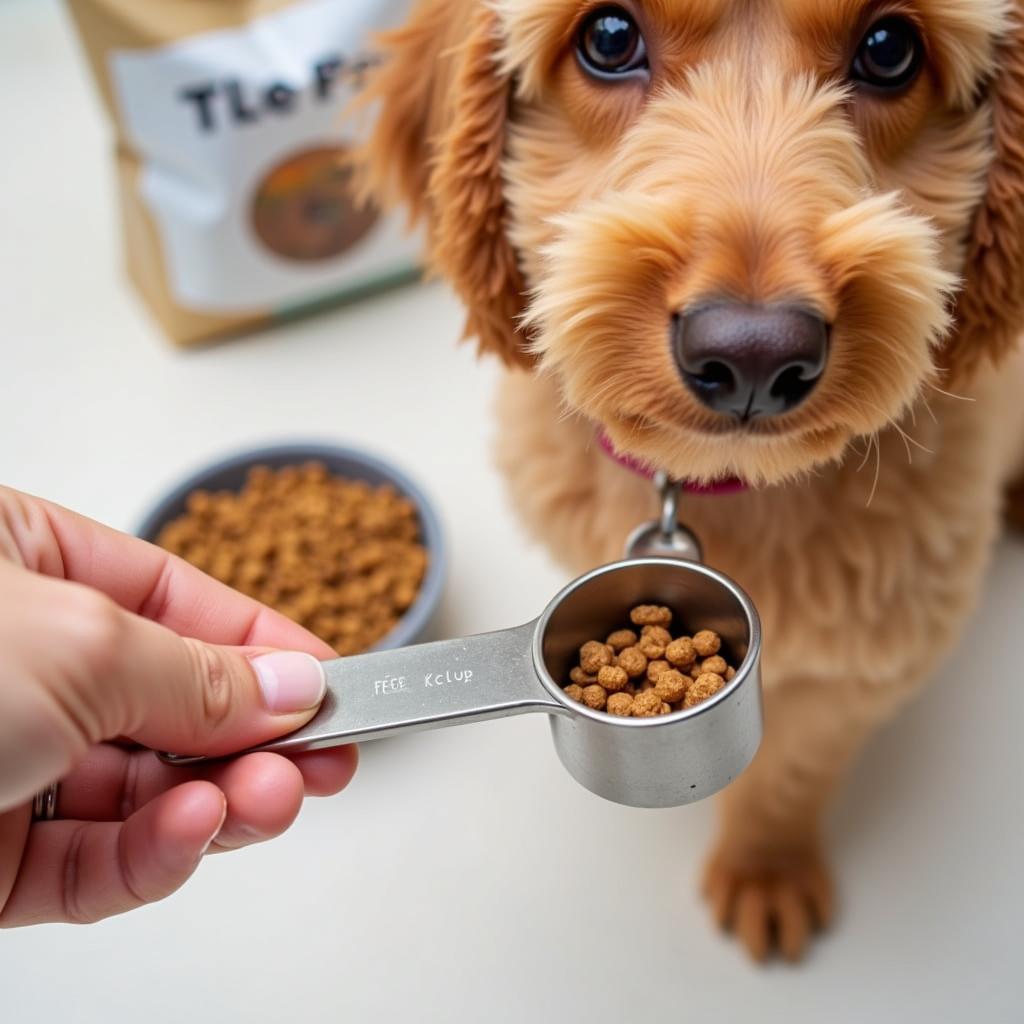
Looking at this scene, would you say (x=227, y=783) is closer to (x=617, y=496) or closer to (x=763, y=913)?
(x=617, y=496)

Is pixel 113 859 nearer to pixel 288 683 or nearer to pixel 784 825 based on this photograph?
pixel 288 683

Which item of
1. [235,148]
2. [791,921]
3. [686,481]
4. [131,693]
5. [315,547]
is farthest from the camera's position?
[235,148]

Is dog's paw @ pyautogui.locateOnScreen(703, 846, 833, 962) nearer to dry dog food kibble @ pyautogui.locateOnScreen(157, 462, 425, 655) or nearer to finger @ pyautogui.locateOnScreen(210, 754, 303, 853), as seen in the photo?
dry dog food kibble @ pyautogui.locateOnScreen(157, 462, 425, 655)

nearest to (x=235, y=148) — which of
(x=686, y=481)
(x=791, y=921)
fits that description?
(x=686, y=481)

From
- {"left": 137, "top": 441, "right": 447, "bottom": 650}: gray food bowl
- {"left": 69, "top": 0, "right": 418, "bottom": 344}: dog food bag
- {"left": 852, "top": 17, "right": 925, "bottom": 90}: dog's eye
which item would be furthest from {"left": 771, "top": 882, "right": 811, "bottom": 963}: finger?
{"left": 69, "top": 0, "right": 418, "bottom": 344}: dog food bag

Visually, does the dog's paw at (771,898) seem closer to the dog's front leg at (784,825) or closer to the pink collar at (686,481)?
the dog's front leg at (784,825)

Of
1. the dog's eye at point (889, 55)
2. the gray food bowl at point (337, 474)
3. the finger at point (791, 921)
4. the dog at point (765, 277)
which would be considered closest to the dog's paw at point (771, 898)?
the finger at point (791, 921)
